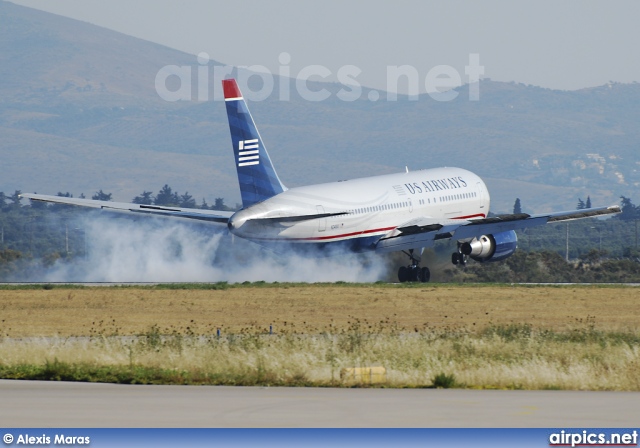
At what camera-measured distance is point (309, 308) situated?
57.2 m

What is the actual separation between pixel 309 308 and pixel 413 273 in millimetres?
13354

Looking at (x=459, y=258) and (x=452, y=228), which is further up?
(x=452, y=228)

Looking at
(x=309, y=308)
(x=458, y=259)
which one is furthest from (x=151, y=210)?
(x=458, y=259)

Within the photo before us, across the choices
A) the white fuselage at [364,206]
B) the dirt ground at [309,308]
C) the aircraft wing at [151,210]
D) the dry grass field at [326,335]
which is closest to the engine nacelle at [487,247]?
the dirt ground at [309,308]

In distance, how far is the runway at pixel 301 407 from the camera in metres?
21.8

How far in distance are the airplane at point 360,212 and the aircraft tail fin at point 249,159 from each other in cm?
5

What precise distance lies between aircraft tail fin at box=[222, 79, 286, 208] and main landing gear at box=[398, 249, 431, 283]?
8908mm

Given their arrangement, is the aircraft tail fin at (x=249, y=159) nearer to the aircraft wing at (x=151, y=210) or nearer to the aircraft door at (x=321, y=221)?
the aircraft door at (x=321, y=221)

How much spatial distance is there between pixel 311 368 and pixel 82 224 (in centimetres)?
5340

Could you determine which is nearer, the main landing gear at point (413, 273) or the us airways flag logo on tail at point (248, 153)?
the us airways flag logo on tail at point (248, 153)

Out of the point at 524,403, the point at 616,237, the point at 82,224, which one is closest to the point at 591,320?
the point at 524,403

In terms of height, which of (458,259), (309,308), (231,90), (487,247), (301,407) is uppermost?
(231,90)

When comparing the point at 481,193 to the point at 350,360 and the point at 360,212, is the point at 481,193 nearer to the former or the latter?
the point at 360,212

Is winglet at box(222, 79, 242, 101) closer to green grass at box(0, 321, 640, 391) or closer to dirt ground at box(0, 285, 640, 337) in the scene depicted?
dirt ground at box(0, 285, 640, 337)
